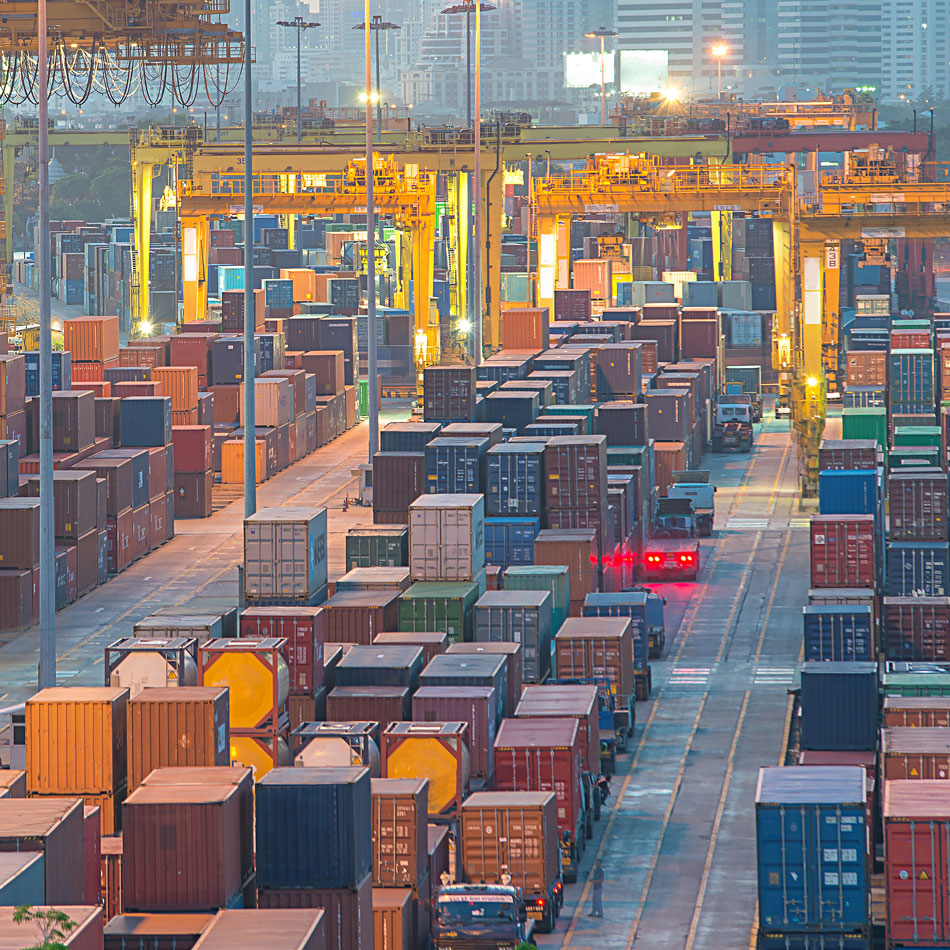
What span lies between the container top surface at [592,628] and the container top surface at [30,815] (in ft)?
64.5

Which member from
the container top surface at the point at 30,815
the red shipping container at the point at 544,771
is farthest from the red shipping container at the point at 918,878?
the container top surface at the point at 30,815

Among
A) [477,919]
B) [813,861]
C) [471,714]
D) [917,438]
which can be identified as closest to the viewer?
[813,861]

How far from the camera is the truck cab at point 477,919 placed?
109 feet

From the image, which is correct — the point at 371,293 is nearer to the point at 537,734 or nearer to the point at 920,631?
the point at 920,631

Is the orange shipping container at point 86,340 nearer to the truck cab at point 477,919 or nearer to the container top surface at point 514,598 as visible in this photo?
the container top surface at point 514,598

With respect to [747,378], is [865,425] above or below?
below

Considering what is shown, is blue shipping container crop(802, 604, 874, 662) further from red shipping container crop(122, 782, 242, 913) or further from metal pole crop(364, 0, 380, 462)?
metal pole crop(364, 0, 380, 462)

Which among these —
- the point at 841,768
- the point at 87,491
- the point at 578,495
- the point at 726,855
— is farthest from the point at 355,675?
the point at 87,491

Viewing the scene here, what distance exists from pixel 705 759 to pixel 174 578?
24481mm

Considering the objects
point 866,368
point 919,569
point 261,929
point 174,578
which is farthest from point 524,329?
point 261,929

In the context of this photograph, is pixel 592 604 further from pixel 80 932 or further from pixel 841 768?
pixel 80 932

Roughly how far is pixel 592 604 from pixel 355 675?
10.6 meters

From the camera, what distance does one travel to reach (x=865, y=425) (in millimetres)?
74875

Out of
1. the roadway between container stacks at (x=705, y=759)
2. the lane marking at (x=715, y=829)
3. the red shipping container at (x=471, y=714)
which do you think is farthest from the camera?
the red shipping container at (x=471, y=714)
